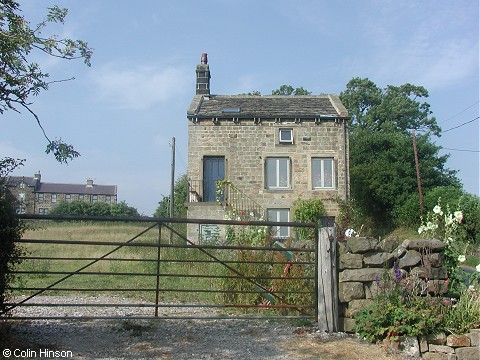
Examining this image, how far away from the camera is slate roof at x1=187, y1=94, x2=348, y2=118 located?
877 inches

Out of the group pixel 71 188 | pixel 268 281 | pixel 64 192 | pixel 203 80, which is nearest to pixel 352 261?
pixel 268 281

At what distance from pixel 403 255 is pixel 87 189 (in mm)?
83280

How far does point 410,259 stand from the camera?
6.80 metres

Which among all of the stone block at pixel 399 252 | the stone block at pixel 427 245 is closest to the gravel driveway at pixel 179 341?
the stone block at pixel 399 252

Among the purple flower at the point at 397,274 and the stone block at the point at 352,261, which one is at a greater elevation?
the stone block at the point at 352,261

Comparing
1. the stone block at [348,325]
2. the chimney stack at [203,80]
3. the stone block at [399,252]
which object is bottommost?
the stone block at [348,325]

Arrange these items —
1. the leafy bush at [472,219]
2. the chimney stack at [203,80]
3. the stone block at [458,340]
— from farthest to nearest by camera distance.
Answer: the chimney stack at [203,80], the leafy bush at [472,219], the stone block at [458,340]

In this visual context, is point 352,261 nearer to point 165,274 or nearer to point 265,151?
point 165,274

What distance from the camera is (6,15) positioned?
5.59 m

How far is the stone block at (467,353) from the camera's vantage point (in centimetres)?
627

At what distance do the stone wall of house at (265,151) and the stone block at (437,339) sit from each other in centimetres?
1566

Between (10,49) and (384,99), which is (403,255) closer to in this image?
(10,49)

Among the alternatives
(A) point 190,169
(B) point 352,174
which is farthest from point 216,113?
(B) point 352,174

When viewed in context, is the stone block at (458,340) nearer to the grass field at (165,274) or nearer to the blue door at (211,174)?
the grass field at (165,274)
